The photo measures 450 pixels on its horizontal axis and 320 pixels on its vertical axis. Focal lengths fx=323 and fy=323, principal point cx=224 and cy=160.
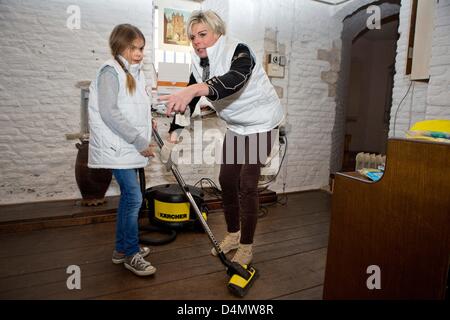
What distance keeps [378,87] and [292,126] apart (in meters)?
4.59

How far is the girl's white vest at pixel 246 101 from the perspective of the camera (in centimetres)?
161

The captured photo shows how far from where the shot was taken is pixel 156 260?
1927 mm

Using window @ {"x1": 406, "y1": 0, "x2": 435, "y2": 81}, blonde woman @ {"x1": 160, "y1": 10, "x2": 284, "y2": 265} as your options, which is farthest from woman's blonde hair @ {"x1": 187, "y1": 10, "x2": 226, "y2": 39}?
window @ {"x1": 406, "y1": 0, "x2": 435, "y2": 81}

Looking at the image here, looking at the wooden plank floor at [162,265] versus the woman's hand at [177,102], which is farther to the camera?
the wooden plank floor at [162,265]

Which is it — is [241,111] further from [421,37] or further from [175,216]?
[421,37]

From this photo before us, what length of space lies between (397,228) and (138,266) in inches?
49.7

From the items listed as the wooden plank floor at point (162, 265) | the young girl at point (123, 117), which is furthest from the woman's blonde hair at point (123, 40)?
the wooden plank floor at point (162, 265)

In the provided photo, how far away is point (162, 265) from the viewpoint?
6.11ft

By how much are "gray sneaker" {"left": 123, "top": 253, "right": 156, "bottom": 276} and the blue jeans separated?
0.04 metres

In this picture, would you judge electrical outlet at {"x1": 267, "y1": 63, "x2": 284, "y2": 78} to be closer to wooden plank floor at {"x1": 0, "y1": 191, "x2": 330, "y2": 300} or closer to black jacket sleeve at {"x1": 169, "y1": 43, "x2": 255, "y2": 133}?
wooden plank floor at {"x1": 0, "y1": 191, "x2": 330, "y2": 300}

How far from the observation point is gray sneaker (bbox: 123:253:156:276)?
170 centimetres

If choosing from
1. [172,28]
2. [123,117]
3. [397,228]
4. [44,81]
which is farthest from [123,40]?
[172,28]

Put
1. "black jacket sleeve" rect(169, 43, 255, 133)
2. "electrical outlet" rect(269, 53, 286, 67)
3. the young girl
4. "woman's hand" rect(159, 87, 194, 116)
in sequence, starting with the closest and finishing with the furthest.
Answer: "woman's hand" rect(159, 87, 194, 116) → "black jacket sleeve" rect(169, 43, 255, 133) → the young girl → "electrical outlet" rect(269, 53, 286, 67)

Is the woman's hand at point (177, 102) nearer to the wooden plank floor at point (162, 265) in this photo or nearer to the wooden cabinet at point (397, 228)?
the wooden cabinet at point (397, 228)
